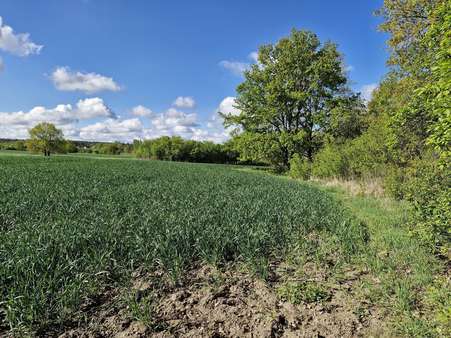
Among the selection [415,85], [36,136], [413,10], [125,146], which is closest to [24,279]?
[415,85]

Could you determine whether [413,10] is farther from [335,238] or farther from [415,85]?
[335,238]

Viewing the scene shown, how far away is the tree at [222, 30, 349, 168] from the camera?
27484 millimetres

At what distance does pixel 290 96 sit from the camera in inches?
1076

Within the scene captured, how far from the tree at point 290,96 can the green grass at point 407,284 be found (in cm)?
2190

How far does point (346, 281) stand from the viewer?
4.11 m

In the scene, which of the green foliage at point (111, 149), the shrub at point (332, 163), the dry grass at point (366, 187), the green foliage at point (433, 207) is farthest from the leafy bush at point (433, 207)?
the green foliage at point (111, 149)

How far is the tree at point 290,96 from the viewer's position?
27.5m

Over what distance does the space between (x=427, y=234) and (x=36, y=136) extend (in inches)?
3351

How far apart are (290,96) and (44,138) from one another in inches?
2741

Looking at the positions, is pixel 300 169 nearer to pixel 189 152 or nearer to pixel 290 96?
pixel 290 96

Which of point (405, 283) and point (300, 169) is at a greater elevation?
point (300, 169)

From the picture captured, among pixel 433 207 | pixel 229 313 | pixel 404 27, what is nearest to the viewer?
pixel 229 313

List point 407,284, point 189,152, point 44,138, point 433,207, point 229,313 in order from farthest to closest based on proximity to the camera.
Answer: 1. point 189,152
2. point 44,138
3. point 433,207
4. point 407,284
5. point 229,313

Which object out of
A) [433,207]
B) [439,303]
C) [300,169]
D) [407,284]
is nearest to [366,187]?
[433,207]
